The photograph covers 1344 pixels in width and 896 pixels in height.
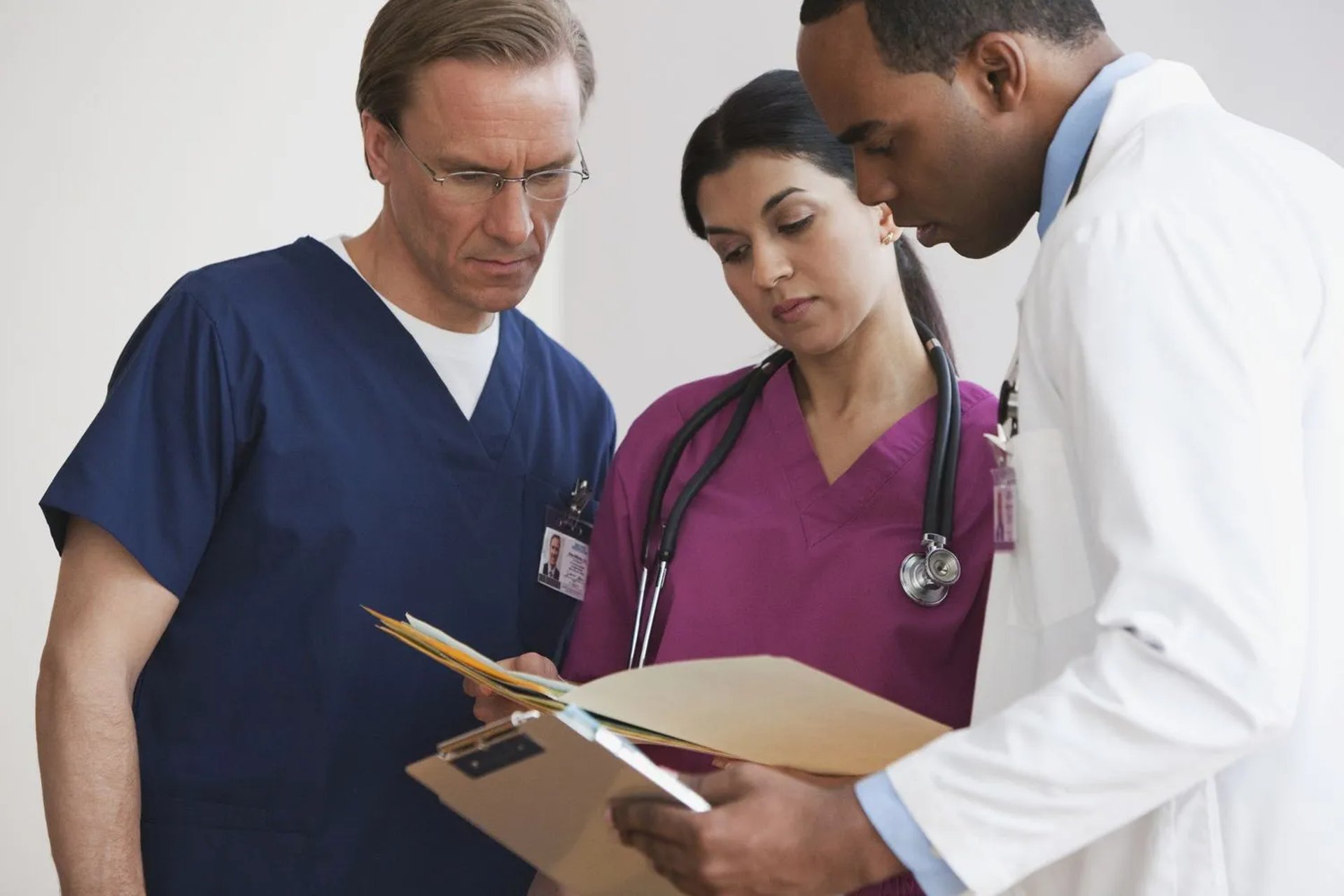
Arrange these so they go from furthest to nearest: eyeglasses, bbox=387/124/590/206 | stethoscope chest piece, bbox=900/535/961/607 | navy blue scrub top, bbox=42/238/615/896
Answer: eyeglasses, bbox=387/124/590/206 → navy blue scrub top, bbox=42/238/615/896 → stethoscope chest piece, bbox=900/535/961/607

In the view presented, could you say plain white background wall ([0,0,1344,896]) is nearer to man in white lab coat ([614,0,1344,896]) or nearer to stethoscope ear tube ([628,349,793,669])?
stethoscope ear tube ([628,349,793,669])

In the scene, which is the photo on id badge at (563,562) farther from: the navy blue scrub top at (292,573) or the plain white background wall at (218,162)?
the plain white background wall at (218,162)

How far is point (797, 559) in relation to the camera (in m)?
1.39

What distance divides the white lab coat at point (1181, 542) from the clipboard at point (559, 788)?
0.63 ft

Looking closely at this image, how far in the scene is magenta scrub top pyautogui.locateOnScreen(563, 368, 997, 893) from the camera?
1.30 meters

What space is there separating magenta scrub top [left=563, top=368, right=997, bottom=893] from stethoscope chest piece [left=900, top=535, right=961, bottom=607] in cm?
2

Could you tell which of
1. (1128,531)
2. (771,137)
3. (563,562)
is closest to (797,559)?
(563,562)

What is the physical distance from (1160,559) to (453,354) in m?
1.00

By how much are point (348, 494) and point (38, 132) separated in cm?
111

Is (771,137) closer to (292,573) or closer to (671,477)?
(671,477)

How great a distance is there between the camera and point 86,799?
1.32 metres

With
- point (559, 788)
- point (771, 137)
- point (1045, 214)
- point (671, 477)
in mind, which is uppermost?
point (771, 137)

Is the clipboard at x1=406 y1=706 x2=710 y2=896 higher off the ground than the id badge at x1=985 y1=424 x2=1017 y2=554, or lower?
lower

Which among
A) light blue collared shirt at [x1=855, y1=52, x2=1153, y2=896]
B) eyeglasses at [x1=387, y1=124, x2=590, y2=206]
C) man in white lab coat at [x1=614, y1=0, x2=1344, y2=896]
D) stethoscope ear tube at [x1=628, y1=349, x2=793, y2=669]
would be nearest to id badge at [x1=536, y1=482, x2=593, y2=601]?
stethoscope ear tube at [x1=628, y1=349, x2=793, y2=669]
